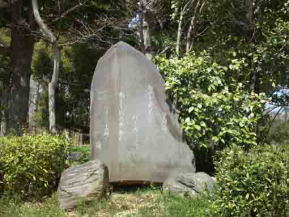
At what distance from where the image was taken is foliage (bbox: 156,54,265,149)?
8172mm

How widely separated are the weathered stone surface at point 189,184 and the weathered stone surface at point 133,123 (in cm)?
38

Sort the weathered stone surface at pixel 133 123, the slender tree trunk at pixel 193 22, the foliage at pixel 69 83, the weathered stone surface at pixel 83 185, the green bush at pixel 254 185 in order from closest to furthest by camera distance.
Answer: the green bush at pixel 254 185 → the weathered stone surface at pixel 83 185 → the weathered stone surface at pixel 133 123 → the slender tree trunk at pixel 193 22 → the foliage at pixel 69 83

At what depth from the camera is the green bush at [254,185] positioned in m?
5.57

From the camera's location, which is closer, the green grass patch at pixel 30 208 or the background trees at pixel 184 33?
the green grass patch at pixel 30 208

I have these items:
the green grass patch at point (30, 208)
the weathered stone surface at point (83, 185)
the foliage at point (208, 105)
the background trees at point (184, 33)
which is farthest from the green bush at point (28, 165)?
the background trees at point (184, 33)

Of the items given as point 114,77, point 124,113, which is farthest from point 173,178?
point 114,77

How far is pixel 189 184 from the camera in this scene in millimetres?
7328

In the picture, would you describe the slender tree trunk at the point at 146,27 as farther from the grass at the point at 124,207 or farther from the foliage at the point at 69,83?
the foliage at the point at 69,83

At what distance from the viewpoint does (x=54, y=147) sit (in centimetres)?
785

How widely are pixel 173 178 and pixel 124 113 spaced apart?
1307 mm

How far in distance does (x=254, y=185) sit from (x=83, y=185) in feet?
8.30

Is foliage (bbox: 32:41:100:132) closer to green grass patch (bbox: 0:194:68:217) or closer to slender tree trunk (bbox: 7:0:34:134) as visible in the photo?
slender tree trunk (bbox: 7:0:34:134)

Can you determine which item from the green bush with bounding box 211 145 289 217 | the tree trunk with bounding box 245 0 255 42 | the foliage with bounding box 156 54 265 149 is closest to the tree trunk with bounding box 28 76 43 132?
the tree trunk with bounding box 245 0 255 42

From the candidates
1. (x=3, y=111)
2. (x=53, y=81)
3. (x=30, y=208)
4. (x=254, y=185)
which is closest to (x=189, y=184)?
(x=254, y=185)
